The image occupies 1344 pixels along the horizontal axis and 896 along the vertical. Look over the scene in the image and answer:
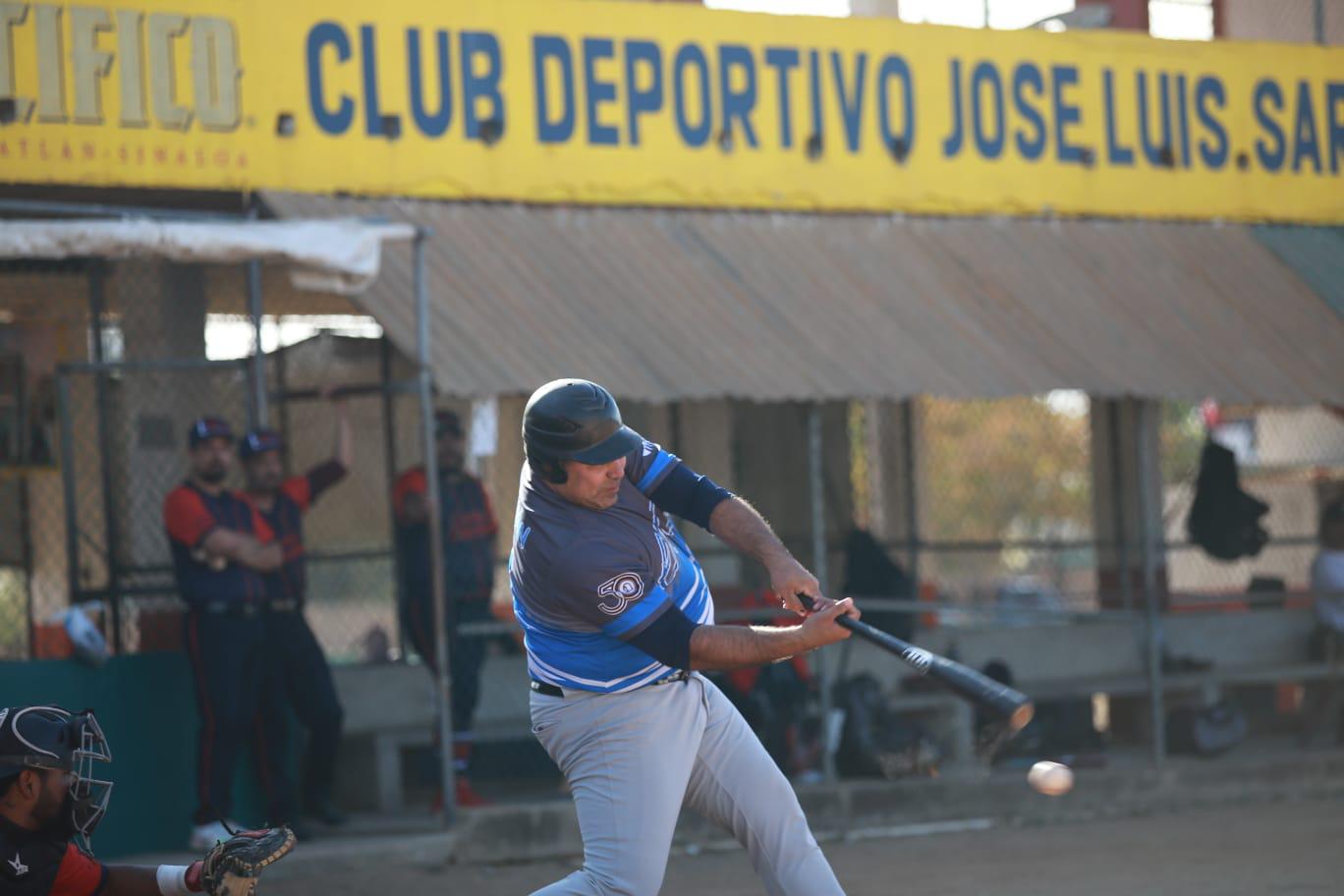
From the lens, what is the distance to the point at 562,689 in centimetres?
535

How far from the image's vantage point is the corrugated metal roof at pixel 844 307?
10.2 m

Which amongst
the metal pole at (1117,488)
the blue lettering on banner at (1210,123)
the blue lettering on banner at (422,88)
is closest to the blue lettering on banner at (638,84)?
the blue lettering on banner at (422,88)

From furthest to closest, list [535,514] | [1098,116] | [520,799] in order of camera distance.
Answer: [1098,116] → [520,799] → [535,514]

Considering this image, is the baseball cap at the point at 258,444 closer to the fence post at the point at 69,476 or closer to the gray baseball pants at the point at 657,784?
the fence post at the point at 69,476

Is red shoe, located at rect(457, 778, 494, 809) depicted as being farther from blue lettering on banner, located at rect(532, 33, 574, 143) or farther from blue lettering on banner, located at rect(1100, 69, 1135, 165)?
blue lettering on banner, located at rect(1100, 69, 1135, 165)

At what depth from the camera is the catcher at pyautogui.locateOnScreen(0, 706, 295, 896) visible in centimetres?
495

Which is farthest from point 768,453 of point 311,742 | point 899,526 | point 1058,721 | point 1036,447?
point 1036,447

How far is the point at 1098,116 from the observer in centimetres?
1316

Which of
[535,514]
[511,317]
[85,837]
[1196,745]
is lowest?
[1196,745]

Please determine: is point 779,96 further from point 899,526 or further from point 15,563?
point 15,563

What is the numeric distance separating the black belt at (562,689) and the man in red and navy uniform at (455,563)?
4.83 m

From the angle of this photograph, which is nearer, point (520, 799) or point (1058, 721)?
point (520, 799)

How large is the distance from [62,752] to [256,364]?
4973mm

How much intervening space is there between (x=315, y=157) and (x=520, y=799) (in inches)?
149
